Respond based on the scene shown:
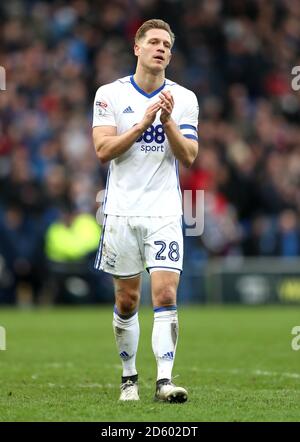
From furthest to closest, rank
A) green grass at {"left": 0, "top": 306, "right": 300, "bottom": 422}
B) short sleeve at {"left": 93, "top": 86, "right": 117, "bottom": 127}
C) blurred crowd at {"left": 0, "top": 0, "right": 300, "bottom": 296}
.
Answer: blurred crowd at {"left": 0, "top": 0, "right": 300, "bottom": 296} → short sleeve at {"left": 93, "top": 86, "right": 117, "bottom": 127} → green grass at {"left": 0, "top": 306, "right": 300, "bottom": 422}

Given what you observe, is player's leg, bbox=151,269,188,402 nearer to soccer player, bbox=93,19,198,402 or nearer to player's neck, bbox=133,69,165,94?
soccer player, bbox=93,19,198,402

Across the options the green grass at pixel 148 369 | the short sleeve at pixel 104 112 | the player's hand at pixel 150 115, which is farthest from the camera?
the short sleeve at pixel 104 112

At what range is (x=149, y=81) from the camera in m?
8.38

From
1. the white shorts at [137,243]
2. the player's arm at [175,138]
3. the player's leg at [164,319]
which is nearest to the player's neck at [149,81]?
the player's arm at [175,138]

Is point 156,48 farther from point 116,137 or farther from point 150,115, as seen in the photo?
point 116,137

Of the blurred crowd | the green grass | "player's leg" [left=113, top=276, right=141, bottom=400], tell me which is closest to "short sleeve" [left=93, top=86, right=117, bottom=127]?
"player's leg" [left=113, top=276, right=141, bottom=400]

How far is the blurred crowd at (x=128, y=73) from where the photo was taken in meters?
20.4

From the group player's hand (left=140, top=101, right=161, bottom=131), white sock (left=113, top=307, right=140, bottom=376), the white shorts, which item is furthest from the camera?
white sock (left=113, top=307, right=140, bottom=376)

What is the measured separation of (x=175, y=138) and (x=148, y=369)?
3348mm

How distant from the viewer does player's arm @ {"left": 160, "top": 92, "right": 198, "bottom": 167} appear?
7.95 m

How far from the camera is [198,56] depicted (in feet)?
81.3

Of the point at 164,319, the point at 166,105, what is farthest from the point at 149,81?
the point at 164,319

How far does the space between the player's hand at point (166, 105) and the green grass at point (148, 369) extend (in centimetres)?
196

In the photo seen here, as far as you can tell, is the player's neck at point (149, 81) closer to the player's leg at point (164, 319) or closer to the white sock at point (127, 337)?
the player's leg at point (164, 319)
